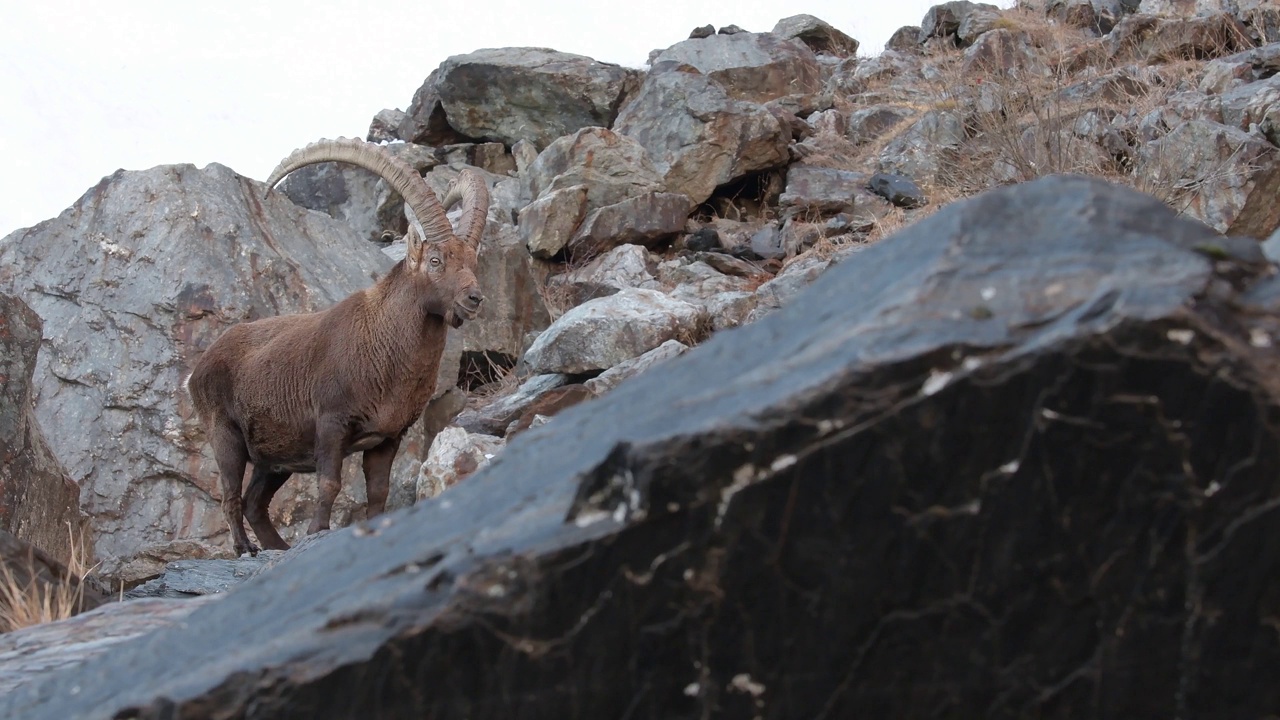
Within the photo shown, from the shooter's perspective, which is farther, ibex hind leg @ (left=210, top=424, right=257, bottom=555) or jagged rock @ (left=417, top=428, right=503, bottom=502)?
ibex hind leg @ (left=210, top=424, right=257, bottom=555)

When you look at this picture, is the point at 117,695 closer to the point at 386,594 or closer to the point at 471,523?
the point at 386,594

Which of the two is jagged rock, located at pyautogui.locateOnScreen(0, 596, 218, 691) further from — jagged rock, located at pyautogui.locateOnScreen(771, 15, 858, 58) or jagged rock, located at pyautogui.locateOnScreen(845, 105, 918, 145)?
jagged rock, located at pyautogui.locateOnScreen(771, 15, 858, 58)

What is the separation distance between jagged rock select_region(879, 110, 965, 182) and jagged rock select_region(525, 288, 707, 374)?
5.16 meters

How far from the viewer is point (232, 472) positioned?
9961mm

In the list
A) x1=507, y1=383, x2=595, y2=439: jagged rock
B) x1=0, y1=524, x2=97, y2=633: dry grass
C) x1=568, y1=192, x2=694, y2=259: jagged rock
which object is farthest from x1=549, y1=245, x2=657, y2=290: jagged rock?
x1=0, y1=524, x2=97, y2=633: dry grass

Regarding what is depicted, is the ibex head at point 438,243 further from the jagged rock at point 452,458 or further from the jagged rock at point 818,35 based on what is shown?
the jagged rock at point 818,35

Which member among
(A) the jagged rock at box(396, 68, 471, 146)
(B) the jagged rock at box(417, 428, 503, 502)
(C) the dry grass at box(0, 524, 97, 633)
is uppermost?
(A) the jagged rock at box(396, 68, 471, 146)

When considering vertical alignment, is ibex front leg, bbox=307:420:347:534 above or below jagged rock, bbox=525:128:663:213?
below

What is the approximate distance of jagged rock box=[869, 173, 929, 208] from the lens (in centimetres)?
1498

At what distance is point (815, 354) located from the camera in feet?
7.73

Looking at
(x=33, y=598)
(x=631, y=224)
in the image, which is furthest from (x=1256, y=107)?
(x=33, y=598)

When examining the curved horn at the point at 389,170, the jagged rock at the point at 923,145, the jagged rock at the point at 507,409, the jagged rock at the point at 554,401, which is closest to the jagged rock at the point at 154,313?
the jagged rock at the point at 507,409

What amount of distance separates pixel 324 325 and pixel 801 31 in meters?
17.9

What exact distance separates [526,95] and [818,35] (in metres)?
7.67
